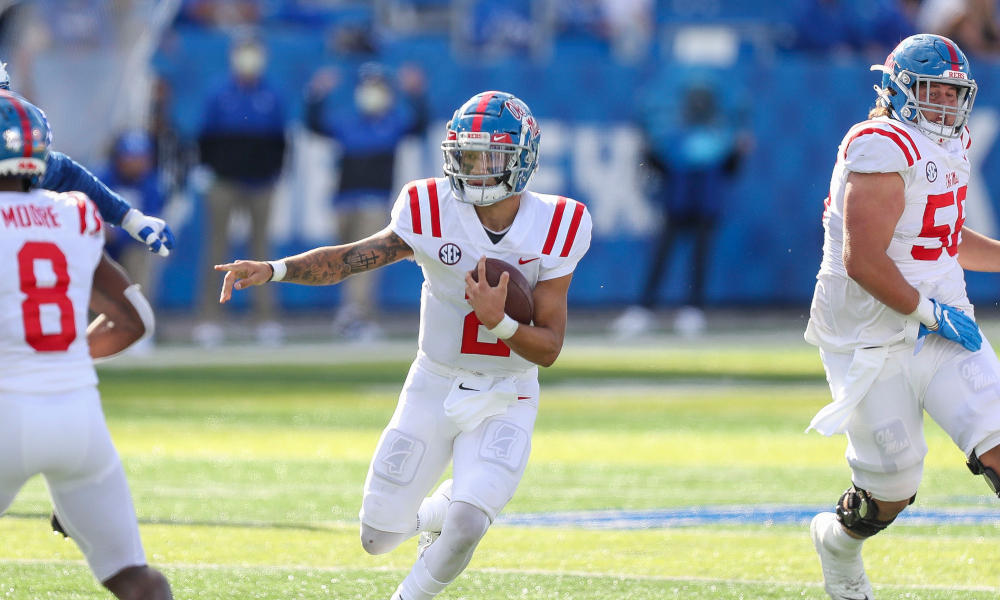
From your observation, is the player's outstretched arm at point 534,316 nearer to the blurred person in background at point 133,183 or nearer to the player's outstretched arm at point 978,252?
the player's outstretched arm at point 978,252

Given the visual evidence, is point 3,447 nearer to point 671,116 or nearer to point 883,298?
point 883,298

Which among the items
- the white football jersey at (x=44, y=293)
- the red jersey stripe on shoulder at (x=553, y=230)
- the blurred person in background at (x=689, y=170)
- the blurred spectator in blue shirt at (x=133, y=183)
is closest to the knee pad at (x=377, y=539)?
the red jersey stripe on shoulder at (x=553, y=230)

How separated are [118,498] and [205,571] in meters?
1.50

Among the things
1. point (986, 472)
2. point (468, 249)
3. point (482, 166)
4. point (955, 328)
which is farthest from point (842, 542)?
point (482, 166)

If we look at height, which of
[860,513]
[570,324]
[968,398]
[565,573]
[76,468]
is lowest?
[570,324]

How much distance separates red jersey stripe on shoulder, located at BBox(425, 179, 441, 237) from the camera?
4219 mm

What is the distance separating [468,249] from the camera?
13.8 feet

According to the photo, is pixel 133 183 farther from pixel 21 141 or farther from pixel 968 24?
pixel 968 24

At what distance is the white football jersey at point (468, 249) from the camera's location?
4.21m

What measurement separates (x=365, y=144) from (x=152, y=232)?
8.32 metres

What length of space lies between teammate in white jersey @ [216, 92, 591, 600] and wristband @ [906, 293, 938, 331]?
997 millimetres

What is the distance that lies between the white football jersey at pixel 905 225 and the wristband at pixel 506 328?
113 centimetres

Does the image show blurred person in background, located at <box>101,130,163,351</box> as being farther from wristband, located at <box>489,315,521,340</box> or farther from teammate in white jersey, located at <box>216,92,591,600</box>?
wristband, located at <box>489,315,521,340</box>

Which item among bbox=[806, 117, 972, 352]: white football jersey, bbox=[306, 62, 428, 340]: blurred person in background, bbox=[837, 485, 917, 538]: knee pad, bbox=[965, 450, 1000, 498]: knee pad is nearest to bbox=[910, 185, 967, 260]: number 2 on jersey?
bbox=[806, 117, 972, 352]: white football jersey
